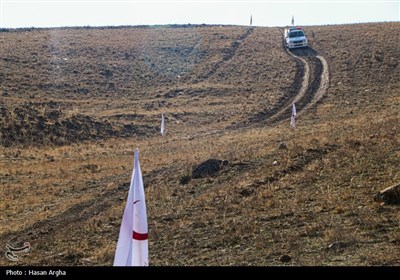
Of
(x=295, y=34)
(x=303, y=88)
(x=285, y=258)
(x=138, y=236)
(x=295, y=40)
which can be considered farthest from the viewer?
(x=295, y=34)

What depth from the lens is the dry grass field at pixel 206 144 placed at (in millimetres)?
10773

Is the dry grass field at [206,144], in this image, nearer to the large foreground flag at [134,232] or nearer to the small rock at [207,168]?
the small rock at [207,168]

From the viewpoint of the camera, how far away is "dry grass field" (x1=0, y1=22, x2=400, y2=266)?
10773 mm

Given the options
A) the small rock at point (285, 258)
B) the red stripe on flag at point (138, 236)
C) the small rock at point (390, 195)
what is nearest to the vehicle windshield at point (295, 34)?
the small rock at point (390, 195)

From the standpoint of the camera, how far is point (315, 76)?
4369 cm

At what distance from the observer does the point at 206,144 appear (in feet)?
83.7

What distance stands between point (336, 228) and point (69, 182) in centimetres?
1134

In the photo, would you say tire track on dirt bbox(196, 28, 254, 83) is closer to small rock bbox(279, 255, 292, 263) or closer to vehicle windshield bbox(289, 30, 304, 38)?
vehicle windshield bbox(289, 30, 304, 38)

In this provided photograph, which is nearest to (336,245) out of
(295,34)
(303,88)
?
(303,88)

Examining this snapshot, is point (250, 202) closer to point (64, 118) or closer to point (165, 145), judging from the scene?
point (165, 145)

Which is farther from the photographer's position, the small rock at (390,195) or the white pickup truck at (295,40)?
→ the white pickup truck at (295,40)

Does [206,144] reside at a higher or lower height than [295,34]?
lower

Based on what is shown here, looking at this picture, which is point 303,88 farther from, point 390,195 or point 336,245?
point 336,245

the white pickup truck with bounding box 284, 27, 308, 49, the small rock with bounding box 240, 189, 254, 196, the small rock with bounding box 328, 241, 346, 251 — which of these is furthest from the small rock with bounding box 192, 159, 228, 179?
the white pickup truck with bounding box 284, 27, 308, 49
